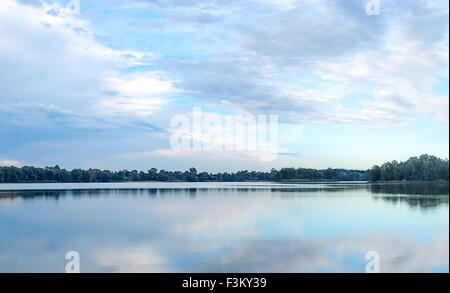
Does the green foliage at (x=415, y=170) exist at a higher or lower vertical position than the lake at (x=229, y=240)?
higher

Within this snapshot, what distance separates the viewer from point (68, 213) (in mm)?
30672

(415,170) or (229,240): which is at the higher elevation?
(415,170)

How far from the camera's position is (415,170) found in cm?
7662

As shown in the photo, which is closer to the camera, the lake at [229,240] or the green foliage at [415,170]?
the lake at [229,240]

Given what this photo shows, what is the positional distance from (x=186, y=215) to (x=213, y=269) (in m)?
15.9

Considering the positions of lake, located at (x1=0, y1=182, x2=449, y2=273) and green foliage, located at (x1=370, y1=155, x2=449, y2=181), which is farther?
green foliage, located at (x1=370, y1=155, x2=449, y2=181)

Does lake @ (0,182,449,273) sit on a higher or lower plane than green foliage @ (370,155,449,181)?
lower

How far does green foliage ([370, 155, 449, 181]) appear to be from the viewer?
231ft

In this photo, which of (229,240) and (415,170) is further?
(415,170)

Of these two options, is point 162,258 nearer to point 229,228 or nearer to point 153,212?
point 229,228

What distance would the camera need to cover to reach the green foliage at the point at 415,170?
231 feet
